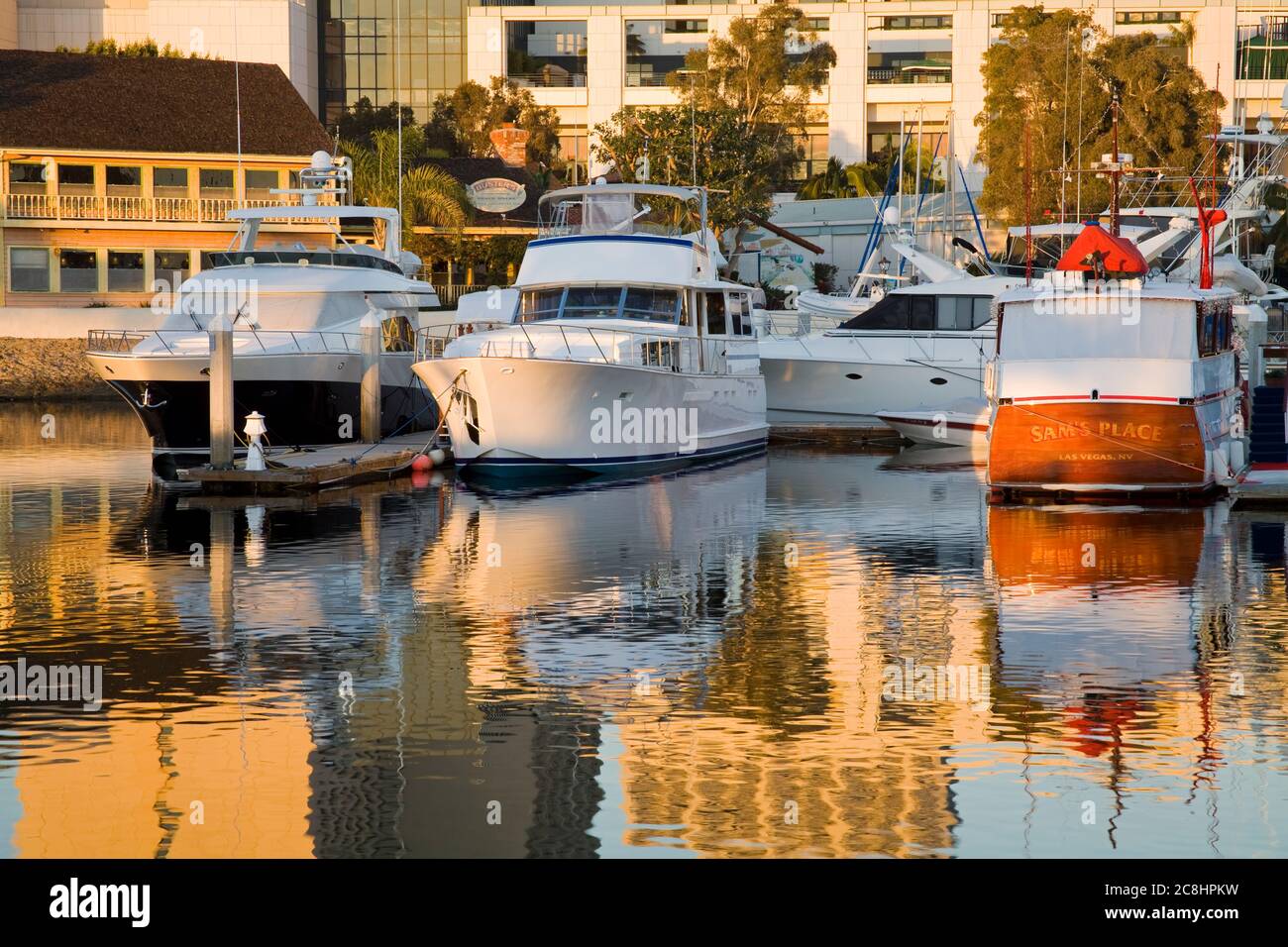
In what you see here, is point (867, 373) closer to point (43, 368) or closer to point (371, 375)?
point (371, 375)

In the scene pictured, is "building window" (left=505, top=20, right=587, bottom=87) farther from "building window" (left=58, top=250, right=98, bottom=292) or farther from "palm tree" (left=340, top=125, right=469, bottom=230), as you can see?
"building window" (left=58, top=250, right=98, bottom=292)

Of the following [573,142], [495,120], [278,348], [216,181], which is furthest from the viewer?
[573,142]

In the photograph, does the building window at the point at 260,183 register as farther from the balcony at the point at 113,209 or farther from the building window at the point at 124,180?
the building window at the point at 124,180

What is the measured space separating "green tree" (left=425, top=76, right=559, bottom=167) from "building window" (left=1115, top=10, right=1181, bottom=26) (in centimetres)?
2950

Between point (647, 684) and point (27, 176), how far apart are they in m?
50.5

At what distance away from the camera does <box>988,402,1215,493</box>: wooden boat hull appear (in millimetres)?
23547

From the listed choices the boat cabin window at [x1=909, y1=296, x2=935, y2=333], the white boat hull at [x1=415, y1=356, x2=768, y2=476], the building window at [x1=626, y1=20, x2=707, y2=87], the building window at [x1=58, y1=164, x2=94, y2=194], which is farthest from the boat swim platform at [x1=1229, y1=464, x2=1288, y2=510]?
the building window at [x1=626, y1=20, x2=707, y2=87]

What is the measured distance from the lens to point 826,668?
557 inches

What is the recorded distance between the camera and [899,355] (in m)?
37.7

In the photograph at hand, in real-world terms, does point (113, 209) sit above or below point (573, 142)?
below

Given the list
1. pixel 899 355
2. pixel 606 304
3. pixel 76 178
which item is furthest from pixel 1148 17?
pixel 606 304
